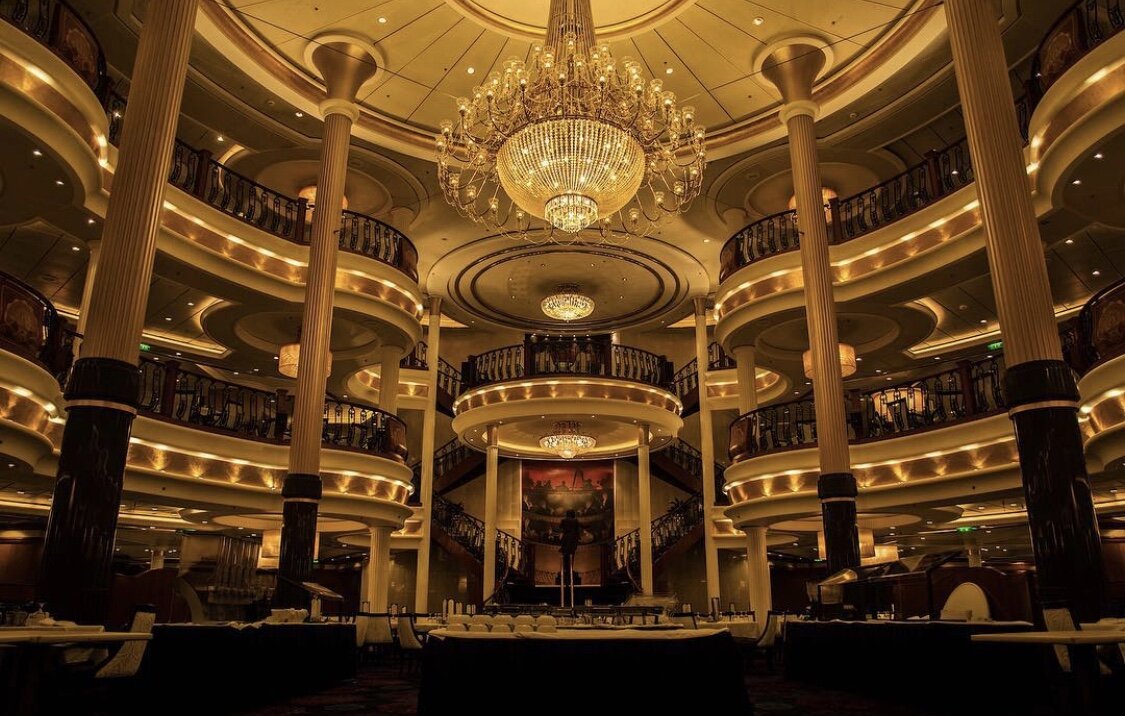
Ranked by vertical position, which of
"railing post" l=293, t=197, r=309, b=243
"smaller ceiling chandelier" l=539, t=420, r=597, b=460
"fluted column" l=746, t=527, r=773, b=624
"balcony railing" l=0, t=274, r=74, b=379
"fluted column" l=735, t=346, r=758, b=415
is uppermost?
"railing post" l=293, t=197, r=309, b=243

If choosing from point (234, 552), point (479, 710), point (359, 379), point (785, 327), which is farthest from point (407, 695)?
point (359, 379)

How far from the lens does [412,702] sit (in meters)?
6.61

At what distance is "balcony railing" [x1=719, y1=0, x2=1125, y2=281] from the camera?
→ 772cm

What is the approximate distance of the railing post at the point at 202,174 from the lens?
11297 mm

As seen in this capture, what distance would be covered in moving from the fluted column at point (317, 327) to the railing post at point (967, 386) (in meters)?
8.85

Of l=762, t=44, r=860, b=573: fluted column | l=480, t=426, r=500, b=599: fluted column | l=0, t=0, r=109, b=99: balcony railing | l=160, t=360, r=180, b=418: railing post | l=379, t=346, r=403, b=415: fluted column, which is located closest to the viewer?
l=0, t=0, r=109, b=99: balcony railing

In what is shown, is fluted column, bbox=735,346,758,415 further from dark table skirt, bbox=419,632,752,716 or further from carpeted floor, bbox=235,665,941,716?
dark table skirt, bbox=419,632,752,716

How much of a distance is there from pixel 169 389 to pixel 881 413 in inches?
408

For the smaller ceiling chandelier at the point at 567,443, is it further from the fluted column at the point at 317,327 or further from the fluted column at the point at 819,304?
the fluted column at the point at 819,304

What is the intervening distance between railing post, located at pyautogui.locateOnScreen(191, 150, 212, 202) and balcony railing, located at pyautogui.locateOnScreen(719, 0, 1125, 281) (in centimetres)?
826

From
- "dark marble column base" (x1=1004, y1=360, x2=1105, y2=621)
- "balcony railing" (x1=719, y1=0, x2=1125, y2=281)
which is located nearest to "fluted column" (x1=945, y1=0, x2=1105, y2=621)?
"dark marble column base" (x1=1004, y1=360, x2=1105, y2=621)

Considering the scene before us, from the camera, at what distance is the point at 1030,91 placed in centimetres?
937

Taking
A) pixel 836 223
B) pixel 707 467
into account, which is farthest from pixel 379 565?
pixel 836 223

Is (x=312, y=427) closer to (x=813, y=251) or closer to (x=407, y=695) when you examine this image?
(x=407, y=695)
